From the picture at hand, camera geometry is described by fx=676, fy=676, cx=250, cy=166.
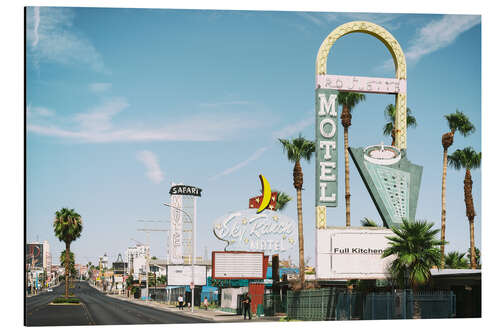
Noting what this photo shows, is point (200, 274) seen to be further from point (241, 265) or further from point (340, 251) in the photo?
point (340, 251)

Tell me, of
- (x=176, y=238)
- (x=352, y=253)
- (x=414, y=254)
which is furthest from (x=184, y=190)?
(x=414, y=254)

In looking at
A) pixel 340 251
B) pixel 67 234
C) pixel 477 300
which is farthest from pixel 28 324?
pixel 67 234

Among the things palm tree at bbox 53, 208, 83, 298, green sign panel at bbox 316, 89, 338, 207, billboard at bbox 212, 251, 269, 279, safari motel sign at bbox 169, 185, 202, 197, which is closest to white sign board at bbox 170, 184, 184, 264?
safari motel sign at bbox 169, 185, 202, 197

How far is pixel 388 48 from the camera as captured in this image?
44344 mm

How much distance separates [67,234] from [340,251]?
6056 cm

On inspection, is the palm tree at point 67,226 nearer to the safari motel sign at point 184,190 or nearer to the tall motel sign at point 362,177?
the tall motel sign at point 362,177

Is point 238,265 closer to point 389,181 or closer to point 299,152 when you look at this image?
point 299,152

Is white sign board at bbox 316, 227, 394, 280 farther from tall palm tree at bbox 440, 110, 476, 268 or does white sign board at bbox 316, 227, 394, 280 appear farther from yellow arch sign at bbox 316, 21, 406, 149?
tall palm tree at bbox 440, 110, 476, 268

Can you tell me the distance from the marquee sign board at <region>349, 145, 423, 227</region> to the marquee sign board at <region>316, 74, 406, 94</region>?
3760mm

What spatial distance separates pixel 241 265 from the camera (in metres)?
60.3

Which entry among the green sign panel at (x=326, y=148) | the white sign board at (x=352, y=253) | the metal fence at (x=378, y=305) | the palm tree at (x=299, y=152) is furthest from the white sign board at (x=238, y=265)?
the green sign panel at (x=326, y=148)

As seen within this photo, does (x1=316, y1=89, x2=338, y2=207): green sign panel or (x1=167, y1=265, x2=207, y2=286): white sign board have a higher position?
(x1=316, y1=89, x2=338, y2=207): green sign panel

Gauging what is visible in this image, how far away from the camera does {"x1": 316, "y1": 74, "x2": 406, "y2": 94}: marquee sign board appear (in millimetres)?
41938

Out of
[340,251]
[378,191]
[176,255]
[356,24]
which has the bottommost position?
[176,255]
